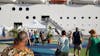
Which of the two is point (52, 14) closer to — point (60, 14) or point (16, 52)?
point (60, 14)

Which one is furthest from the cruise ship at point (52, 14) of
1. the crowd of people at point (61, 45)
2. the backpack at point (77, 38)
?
the crowd of people at point (61, 45)

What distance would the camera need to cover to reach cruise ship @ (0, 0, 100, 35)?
54.8 meters

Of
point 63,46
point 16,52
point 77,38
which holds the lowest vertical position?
point 77,38

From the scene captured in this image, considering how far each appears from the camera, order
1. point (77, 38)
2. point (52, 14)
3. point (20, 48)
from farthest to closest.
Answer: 1. point (52, 14)
2. point (77, 38)
3. point (20, 48)

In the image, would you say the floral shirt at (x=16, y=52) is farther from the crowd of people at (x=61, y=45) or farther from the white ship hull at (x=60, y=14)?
the white ship hull at (x=60, y=14)

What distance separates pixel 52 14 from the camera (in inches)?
2192

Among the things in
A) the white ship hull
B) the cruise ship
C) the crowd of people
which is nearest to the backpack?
the crowd of people

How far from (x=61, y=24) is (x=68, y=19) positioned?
133cm

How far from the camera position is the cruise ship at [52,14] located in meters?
54.8

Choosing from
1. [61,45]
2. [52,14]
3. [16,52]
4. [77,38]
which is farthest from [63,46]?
[52,14]

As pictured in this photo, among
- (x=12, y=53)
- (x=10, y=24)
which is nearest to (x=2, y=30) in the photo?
(x=10, y=24)

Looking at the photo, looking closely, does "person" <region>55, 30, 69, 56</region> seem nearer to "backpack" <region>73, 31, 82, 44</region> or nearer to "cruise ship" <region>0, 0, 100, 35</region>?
"backpack" <region>73, 31, 82, 44</region>

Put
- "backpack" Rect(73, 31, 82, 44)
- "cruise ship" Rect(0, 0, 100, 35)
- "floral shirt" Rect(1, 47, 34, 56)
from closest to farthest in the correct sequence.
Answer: "floral shirt" Rect(1, 47, 34, 56)
"backpack" Rect(73, 31, 82, 44)
"cruise ship" Rect(0, 0, 100, 35)

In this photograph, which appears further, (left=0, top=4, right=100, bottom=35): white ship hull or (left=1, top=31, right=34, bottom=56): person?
(left=0, top=4, right=100, bottom=35): white ship hull
